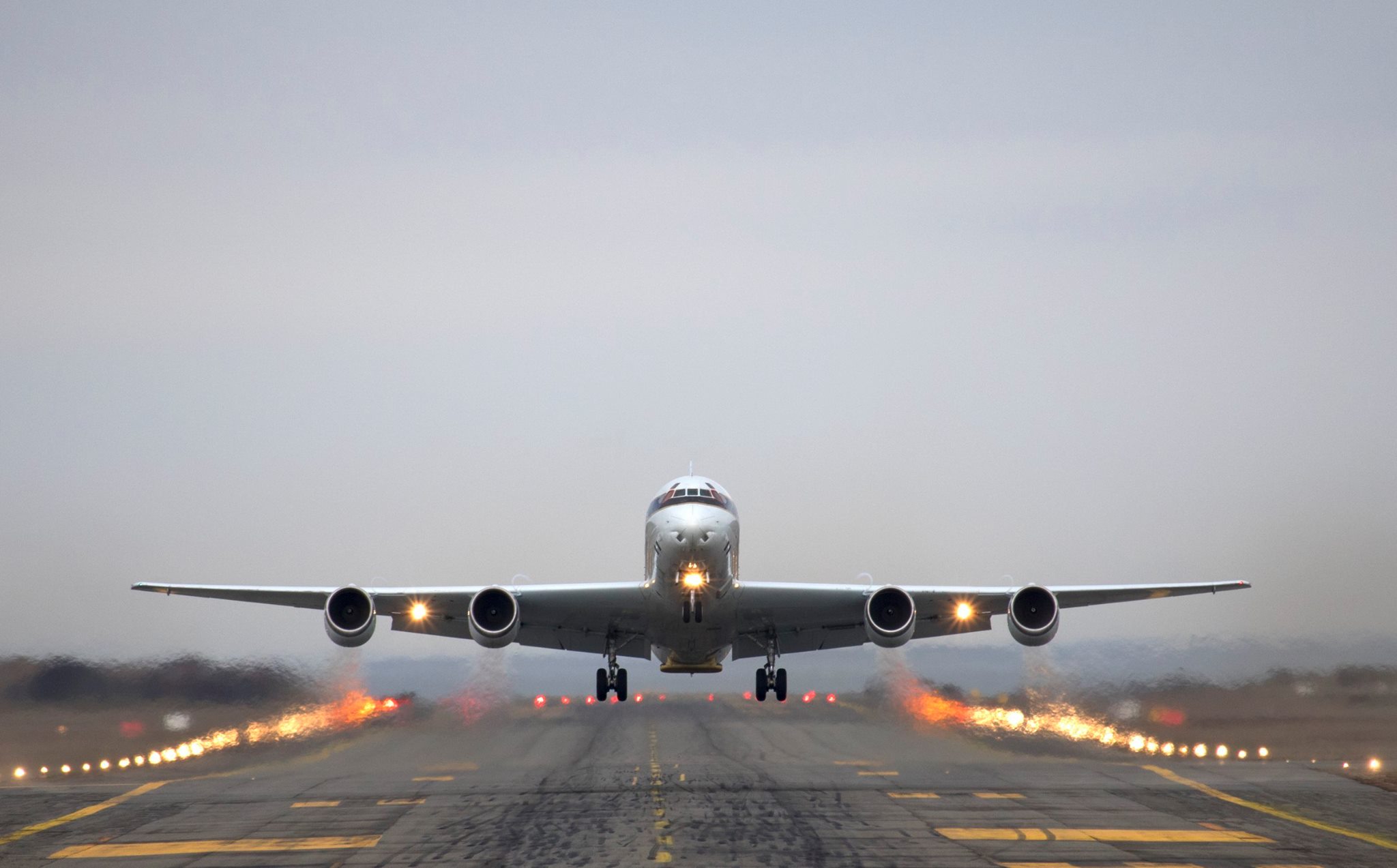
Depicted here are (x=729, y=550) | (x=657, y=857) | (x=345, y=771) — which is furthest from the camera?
(x=345, y=771)

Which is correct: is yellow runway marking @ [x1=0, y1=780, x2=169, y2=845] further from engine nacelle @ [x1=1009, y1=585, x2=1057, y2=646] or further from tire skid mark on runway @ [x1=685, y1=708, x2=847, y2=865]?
engine nacelle @ [x1=1009, y1=585, x2=1057, y2=646]

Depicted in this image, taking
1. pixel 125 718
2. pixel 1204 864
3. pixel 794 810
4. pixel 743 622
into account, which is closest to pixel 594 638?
pixel 743 622

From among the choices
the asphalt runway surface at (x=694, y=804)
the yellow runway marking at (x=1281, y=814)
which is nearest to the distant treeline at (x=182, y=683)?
the asphalt runway surface at (x=694, y=804)

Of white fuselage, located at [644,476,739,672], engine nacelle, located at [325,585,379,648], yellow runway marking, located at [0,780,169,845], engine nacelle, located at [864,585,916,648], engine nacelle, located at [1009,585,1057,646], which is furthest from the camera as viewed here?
engine nacelle, located at [864,585,916,648]

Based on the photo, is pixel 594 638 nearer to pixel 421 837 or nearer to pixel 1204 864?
pixel 421 837

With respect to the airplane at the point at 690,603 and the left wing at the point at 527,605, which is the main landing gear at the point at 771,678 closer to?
the airplane at the point at 690,603

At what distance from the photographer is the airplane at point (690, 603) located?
27.0 m

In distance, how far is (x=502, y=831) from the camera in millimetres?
25266

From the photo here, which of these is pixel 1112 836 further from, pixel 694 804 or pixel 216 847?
pixel 216 847

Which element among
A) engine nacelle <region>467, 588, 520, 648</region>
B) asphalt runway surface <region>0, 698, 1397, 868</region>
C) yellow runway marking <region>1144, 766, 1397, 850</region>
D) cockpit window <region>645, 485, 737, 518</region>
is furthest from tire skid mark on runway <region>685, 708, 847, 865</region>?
yellow runway marking <region>1144, 766, 1397, 850</region>

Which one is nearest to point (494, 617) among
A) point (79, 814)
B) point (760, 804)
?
point (760, 804)

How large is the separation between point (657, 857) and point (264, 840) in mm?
9739

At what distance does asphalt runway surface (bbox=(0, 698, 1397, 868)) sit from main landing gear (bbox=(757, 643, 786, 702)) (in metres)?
2.50

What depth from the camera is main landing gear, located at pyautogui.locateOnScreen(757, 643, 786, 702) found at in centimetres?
3416
